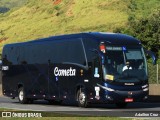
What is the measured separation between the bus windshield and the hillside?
2009 inches

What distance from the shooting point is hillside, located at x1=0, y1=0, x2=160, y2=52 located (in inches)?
3205

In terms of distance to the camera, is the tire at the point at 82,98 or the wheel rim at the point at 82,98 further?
the wheel rim at the point at 82,98

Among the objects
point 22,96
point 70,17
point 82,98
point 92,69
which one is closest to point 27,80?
point 22,96

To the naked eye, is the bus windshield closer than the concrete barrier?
Yes

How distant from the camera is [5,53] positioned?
33.3 metres

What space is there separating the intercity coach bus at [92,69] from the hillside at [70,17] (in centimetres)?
4735

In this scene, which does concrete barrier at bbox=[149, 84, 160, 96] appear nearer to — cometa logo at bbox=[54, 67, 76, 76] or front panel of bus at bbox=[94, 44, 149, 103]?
cometa logo at bbox=[54, 67, 76, 76]

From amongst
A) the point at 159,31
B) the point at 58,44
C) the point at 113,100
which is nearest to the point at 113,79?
the point at 113,100

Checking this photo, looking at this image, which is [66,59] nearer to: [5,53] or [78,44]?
[78,44]

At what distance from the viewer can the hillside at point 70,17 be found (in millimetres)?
81406

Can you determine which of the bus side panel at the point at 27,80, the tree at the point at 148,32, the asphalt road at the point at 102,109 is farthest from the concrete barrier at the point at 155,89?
the tree at the point at 148,32

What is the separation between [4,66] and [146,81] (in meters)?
12.1

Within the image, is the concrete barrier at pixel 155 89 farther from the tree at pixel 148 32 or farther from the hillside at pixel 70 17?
the hillside at pixel 70 17

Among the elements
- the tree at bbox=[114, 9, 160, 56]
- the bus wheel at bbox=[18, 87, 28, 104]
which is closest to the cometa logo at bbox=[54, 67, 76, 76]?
the bus wheel at bbox=[18, 87, 28, 104]
